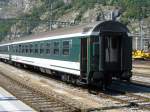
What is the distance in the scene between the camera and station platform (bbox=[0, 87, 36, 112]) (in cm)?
1452

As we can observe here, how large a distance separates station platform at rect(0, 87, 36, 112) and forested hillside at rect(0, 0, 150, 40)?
73.6m

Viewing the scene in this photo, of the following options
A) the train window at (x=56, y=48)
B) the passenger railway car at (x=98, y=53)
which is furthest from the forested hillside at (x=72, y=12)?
the passenger railway car at (x=98, y=53)

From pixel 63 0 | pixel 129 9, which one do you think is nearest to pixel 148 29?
pixel 129 9

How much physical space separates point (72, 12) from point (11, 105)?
407 ft

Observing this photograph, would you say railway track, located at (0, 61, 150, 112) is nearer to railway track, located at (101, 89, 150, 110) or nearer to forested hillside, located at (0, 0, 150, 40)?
railway track, located at (101, 89, 150, 110)

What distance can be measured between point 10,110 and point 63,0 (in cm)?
14204

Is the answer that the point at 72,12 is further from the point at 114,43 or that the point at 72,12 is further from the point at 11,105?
the point at 11,105

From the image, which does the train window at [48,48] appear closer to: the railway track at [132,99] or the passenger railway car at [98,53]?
the passenger railway car at [98,53]

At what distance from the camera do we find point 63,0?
15462cm

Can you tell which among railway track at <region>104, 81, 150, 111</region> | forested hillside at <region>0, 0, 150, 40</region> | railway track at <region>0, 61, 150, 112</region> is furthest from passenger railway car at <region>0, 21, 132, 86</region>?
forested hillside at <region>0, 0, 150, 40</region>

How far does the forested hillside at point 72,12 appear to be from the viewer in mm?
110025

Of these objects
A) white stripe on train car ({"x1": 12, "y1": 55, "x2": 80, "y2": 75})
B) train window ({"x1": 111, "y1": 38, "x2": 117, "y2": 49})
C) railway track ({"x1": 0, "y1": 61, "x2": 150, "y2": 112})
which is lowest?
railway track ({"x1": 0, "y1": 61, "x2": 150, "y2": 112})

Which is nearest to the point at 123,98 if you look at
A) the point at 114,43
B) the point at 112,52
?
the point at 112,52

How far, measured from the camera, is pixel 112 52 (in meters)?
19.4
